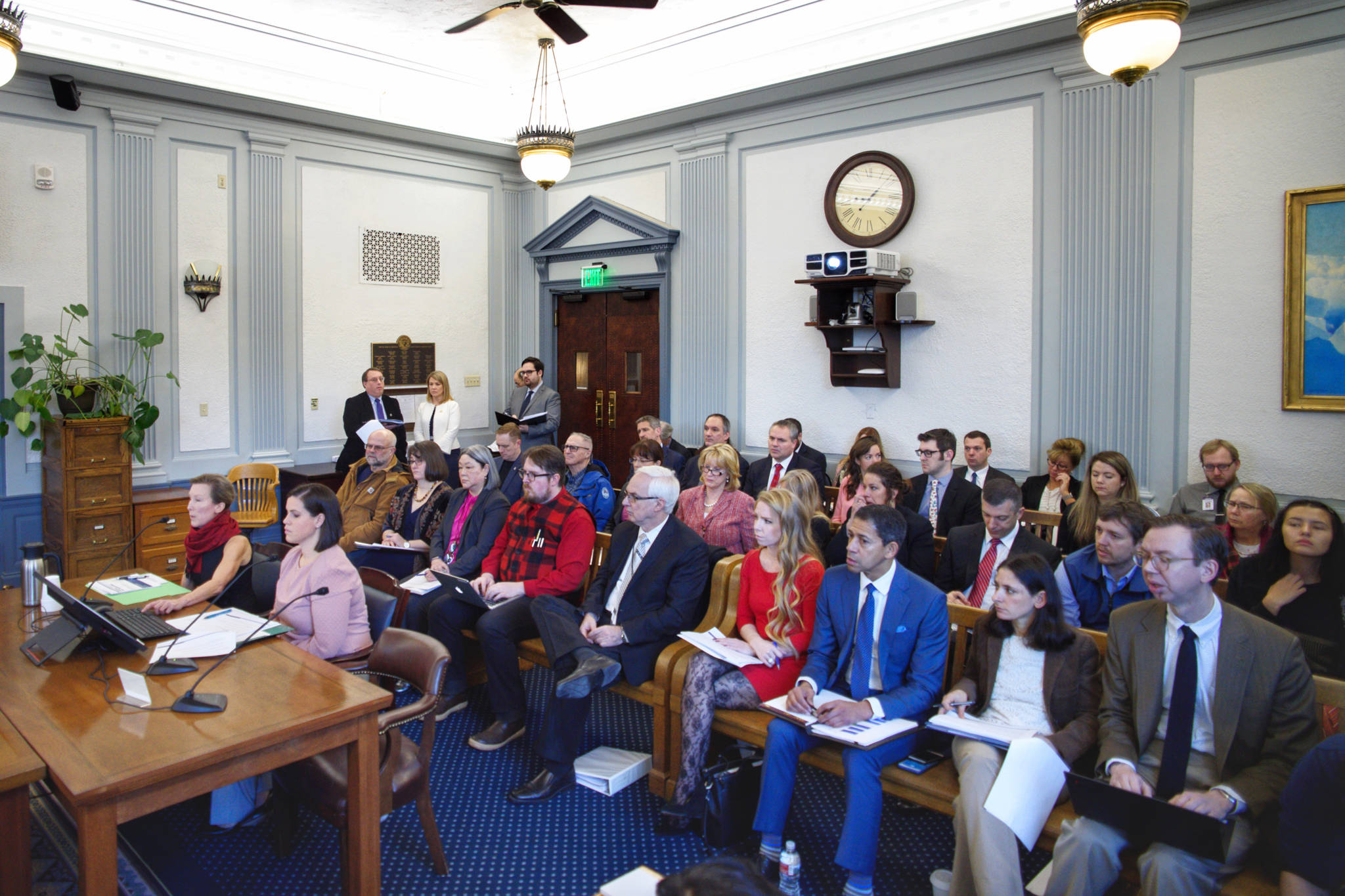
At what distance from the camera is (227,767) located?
2.38 metres

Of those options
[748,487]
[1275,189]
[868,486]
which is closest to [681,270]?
[748,487]

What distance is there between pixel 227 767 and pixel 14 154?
6144mm

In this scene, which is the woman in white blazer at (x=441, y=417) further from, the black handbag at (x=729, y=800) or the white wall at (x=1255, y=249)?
the white wall at (x=1255, y=249)

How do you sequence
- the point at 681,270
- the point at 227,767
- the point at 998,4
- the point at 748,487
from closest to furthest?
the point at 227,767, the point at 998,4, the point at 748,487, the point at 681,270

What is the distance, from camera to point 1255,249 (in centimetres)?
507

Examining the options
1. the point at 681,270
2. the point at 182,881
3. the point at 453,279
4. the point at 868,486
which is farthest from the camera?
the point at 453,279

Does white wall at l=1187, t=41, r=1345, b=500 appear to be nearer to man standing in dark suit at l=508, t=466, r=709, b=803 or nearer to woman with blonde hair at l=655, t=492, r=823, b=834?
woman with blonde hair at l=655, t=492, r=823, b=834

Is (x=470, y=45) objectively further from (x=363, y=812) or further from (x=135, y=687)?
(x=363, y=812)

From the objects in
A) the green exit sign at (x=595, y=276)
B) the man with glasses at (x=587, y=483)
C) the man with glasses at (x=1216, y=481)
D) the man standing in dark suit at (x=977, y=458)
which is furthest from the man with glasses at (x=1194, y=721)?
the green exit sign at (x=595, y=276)

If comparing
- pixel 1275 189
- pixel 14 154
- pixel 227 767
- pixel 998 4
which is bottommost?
pixel 227 767

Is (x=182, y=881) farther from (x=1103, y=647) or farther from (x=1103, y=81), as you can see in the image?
(x=1103, y=81)

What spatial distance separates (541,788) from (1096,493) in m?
3.11

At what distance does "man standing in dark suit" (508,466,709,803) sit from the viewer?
3674 millimetres

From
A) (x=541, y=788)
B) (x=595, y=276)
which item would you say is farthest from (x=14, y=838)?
(x=595, y=276)
